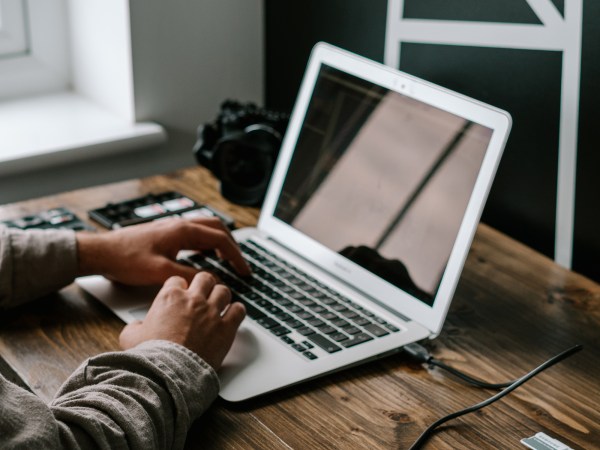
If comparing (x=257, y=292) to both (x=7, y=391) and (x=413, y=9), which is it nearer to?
(x=7, y=391)

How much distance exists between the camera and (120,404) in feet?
2.91

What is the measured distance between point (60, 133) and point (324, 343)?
93 cm

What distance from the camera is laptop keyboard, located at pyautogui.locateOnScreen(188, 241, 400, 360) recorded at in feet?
3.61

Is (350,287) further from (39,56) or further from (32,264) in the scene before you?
(39,56)

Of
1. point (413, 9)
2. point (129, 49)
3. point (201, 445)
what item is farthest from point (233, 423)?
point (129, 49)

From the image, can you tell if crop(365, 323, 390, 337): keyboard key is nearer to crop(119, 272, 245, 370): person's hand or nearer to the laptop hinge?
the laptop hinge

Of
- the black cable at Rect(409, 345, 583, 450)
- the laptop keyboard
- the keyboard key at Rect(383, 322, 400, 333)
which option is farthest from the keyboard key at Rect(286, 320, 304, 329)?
the black cable at Rect(409, 345, 583, 450)

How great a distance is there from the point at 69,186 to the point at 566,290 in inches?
39.7

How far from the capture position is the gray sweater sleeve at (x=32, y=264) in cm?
117

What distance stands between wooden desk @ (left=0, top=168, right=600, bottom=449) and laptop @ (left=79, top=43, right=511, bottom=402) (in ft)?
0.10

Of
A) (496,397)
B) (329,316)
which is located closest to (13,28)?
(329,316)

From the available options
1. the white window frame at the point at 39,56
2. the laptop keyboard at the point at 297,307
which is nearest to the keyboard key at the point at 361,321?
the laptop keyboard at the point at 297,307

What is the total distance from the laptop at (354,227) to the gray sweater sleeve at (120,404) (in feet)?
0.23

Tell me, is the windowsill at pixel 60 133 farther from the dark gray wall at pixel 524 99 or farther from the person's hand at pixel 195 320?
the person's hand at pixel 195 320
